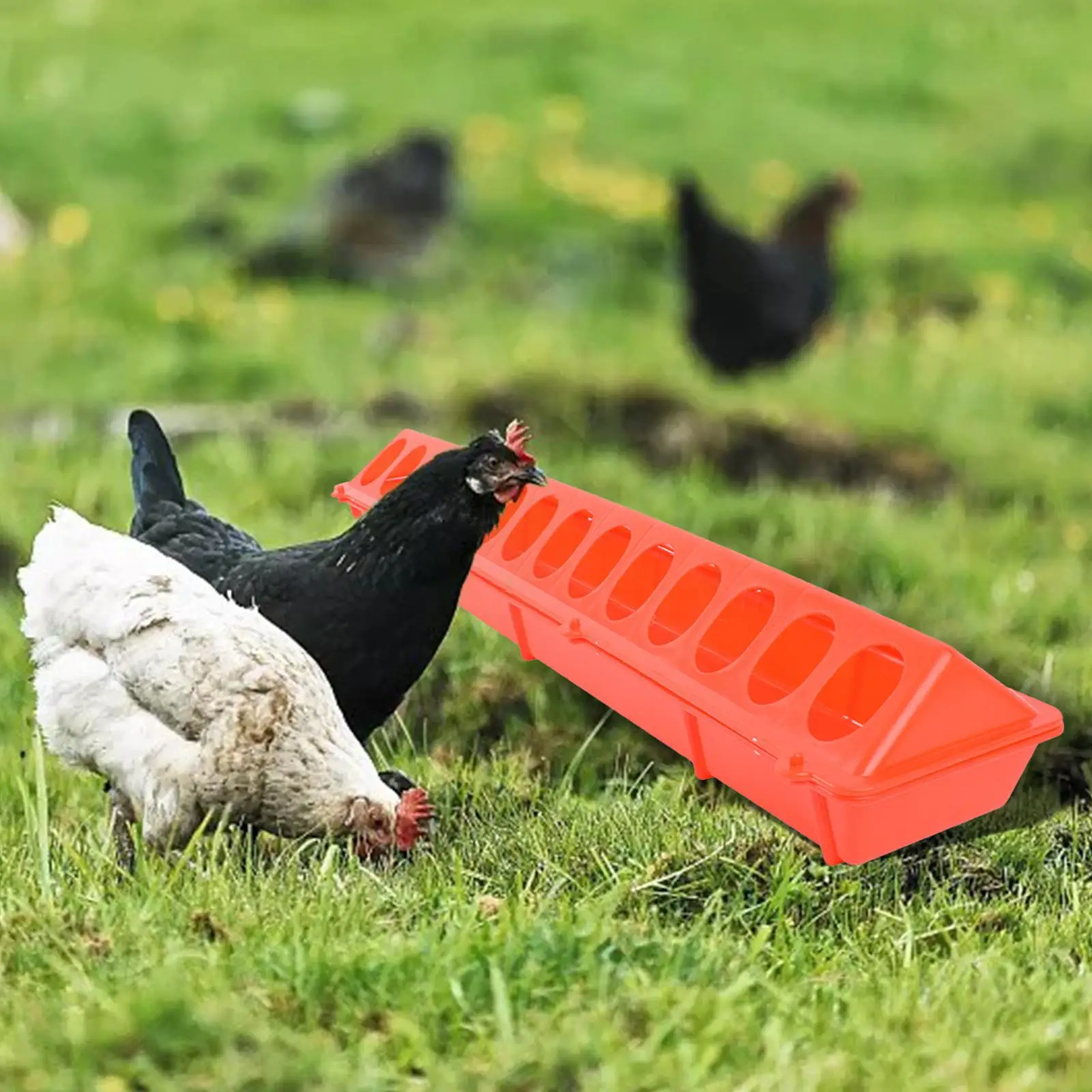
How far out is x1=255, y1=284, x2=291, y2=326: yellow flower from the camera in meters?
10.0

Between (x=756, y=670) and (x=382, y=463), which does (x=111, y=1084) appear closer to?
(x=756, y=670)

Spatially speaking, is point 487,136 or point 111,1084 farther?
point 487,136

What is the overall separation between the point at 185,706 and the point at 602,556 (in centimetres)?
147

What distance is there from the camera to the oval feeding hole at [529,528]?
4762 millimetres

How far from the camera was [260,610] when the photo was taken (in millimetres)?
3883

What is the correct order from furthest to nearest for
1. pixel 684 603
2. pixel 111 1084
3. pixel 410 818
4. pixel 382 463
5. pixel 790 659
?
pixel 382 463
pixel 684 603
pixel 790 659
pixel 410 818
pixel 111 1084

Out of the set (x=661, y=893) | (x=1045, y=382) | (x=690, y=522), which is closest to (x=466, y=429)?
(x=690, y=522)

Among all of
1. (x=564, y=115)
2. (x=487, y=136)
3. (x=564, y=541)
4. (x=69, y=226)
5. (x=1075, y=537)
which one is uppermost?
(x=564, y=115)

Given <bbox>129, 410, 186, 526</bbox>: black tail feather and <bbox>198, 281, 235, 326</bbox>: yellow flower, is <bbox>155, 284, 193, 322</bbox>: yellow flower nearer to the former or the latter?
<bbox>198, 281, 235, 326</bbox>: yellow flower

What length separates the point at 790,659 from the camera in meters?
4.10

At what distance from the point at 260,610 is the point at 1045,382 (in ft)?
21.0

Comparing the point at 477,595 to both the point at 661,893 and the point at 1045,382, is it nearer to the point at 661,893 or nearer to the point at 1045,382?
the point at 661,893

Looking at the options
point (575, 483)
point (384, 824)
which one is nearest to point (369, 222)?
point (575, 483)

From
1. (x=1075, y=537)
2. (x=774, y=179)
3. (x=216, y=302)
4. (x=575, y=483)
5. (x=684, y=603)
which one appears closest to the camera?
(x=684, y=603)
